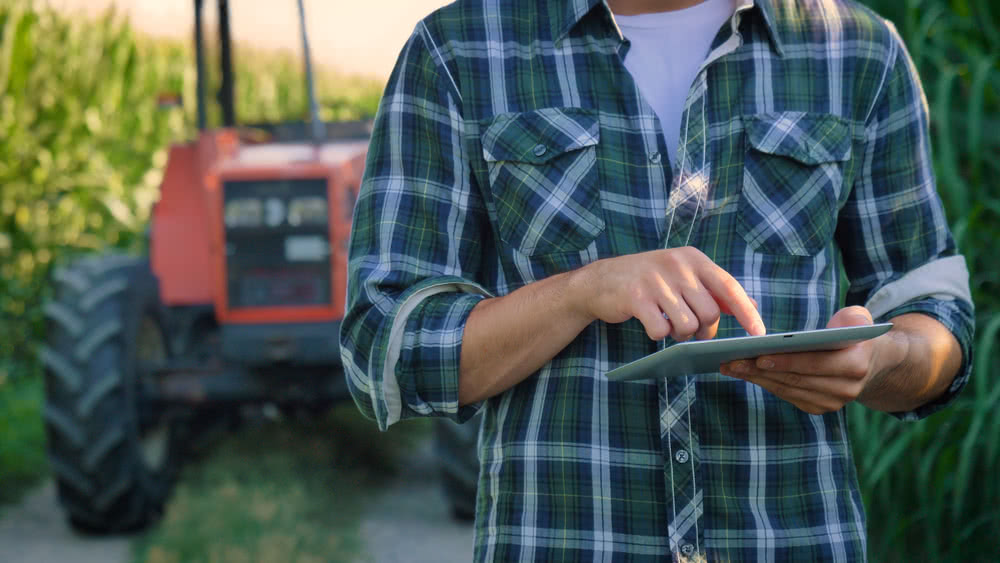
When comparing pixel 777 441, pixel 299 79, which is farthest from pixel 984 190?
pixel 299 79

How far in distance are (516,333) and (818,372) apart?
0.94 ft

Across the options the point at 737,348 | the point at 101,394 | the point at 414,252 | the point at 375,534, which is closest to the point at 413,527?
the point at 375,534

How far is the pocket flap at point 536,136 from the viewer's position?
1156 mm

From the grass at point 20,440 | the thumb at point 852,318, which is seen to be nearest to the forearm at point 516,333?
the thumb at point 852,318

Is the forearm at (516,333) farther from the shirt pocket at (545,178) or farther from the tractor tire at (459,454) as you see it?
the tractor tire at (459,454)

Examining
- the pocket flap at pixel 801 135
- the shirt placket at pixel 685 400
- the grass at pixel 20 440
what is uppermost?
the pocket flap at pixel 801 135

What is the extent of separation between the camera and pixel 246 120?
597 cm

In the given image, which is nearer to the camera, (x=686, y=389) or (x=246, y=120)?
(x=686, y=389)

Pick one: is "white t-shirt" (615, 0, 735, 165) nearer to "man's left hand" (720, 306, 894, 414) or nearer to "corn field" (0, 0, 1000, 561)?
"man's left hand" (720, 306, 894, 414)

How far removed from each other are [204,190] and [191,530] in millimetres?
1262

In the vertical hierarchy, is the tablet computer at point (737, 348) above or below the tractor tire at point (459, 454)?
above

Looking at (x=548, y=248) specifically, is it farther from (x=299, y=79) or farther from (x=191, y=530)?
(x=299, y=79)

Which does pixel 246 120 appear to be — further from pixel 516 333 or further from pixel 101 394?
pixel 516 333

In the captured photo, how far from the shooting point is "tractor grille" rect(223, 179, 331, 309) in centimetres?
401
